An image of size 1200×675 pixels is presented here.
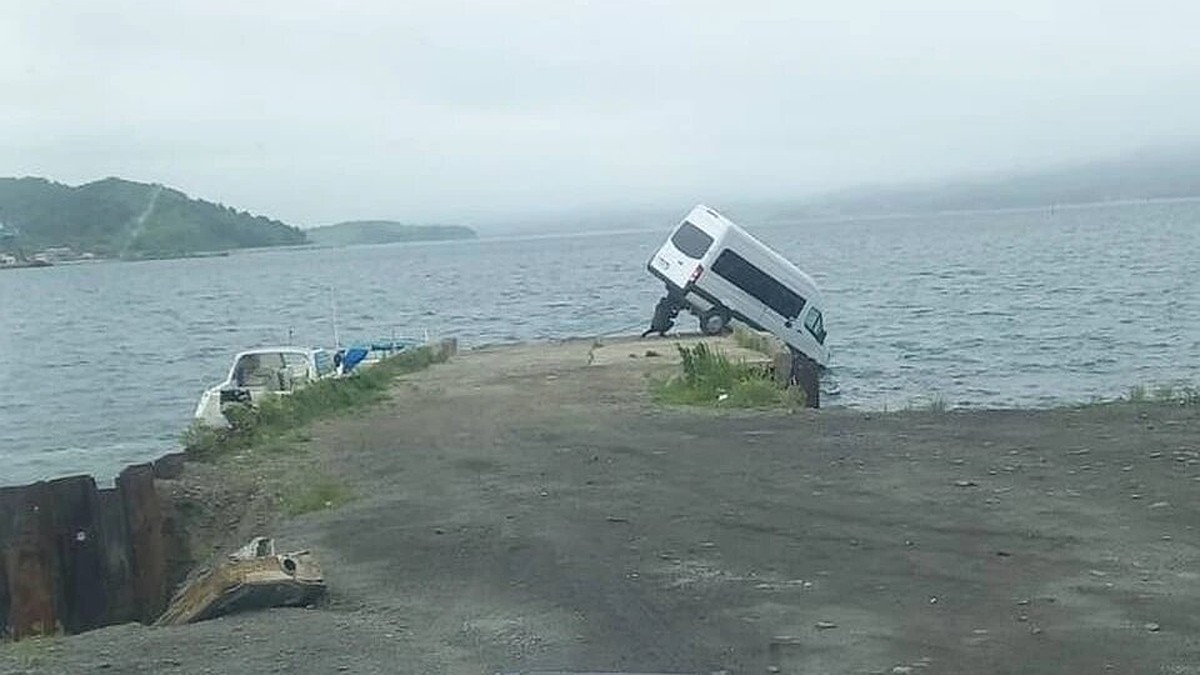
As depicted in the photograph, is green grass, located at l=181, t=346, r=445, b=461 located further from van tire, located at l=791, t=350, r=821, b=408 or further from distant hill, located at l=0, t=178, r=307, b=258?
distant hill, located at l=0, t=178, r=307, b=258

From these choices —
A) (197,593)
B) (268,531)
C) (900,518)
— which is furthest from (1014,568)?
(268,531)

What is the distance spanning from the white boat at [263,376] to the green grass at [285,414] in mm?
1954

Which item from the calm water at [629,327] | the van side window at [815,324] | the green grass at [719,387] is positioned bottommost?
the calm water at [629,327]

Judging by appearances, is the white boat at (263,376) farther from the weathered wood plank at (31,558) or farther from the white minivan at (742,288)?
the weathered wood plank at (31,558)

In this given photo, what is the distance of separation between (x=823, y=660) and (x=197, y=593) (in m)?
4.17

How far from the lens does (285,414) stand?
20.4 metres

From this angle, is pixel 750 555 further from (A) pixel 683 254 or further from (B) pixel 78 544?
(A) pixel 683 254

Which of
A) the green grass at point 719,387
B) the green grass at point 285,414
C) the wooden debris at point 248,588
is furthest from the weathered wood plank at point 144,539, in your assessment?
the green grass at point 719,387

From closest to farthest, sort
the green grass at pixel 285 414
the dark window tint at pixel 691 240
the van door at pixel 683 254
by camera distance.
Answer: the green grass at pixel 285 414 < the van door at pixel 683 254 < the dark window tint at pixel 691 240

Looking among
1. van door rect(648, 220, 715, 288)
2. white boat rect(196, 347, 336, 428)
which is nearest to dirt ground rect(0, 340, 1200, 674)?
white boat rect(196, 347, 336, 428)

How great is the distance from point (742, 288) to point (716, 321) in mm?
1017

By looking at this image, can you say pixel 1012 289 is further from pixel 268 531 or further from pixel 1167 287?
pixel 268 531

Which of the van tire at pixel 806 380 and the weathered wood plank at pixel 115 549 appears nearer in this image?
the weathered wood plank at pixel 115 549

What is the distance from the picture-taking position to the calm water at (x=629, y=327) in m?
33.8
